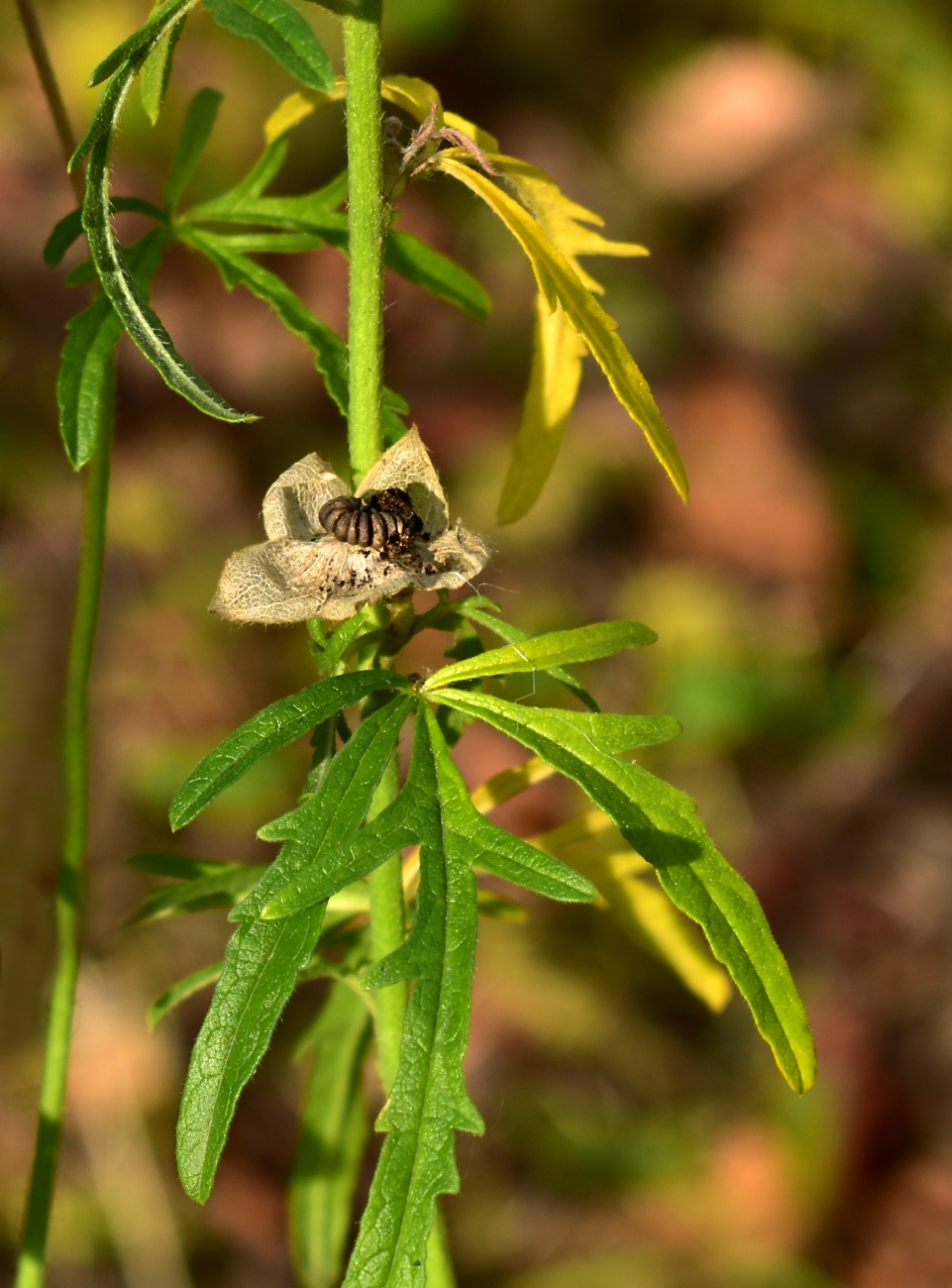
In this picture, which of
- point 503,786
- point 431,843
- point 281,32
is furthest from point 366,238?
point 503,786

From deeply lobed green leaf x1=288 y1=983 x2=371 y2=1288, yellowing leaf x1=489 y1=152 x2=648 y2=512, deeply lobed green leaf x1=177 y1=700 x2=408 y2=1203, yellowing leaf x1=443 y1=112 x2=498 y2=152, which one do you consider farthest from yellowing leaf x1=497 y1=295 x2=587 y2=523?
deeply lobed green leaf x1=288 y1=983 x2=371 y2=1288

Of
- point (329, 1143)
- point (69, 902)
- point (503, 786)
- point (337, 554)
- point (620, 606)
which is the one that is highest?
point (337, 554)

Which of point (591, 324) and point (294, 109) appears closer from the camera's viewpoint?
point (591, 324)

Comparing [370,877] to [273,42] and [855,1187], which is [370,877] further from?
[855,1187]

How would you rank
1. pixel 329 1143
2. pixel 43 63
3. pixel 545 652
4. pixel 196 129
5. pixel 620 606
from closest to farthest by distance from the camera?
pixel 545 652, pixel 43 63, pixel 196 129, pixel 329 1143, pixel 620 606

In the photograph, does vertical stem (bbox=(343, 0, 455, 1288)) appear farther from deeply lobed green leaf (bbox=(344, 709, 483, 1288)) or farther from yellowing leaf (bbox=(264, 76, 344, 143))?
yellowing leaf (bbox=(264, 76, 344, 143))

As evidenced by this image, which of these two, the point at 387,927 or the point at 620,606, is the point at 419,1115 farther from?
the point at 620,606

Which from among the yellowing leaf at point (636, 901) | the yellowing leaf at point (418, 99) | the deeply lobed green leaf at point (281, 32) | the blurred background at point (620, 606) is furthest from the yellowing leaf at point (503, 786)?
the blurred background at point (620, 606)

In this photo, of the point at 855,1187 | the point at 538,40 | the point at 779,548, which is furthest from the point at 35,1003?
the point at 538,40

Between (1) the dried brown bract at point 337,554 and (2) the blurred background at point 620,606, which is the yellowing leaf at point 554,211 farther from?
(2) the blurred background at point 620,606
